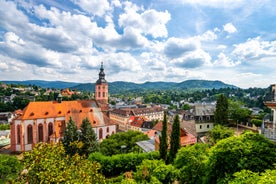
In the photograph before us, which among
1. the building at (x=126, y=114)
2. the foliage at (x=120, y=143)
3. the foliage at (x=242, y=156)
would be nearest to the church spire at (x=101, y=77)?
the building at (x=126, y=114)

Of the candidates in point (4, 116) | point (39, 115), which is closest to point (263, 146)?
point (39, 115)

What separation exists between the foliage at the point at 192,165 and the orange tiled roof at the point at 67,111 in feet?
108

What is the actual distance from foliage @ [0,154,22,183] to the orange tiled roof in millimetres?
15489

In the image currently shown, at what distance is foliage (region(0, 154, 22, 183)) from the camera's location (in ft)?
81.5

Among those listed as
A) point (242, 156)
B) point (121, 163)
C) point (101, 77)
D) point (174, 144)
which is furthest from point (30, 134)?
point (242, 156)

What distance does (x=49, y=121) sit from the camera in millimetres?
43062

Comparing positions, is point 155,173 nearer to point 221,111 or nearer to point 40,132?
point 221,111

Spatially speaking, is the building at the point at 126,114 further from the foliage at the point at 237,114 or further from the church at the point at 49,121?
the foliage at the point at 237,114

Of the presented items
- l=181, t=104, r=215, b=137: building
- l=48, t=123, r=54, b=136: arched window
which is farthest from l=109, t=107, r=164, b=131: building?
l=181, t=104, r=215, b=137: building

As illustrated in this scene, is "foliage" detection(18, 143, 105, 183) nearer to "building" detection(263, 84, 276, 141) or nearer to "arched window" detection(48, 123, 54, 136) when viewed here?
"building" detection(263, 84, 276, 141)

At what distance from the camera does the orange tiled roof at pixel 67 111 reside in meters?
41.8

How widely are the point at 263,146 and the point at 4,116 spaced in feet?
299

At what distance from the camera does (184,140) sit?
100ft

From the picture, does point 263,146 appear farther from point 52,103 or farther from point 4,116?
point 4,116
